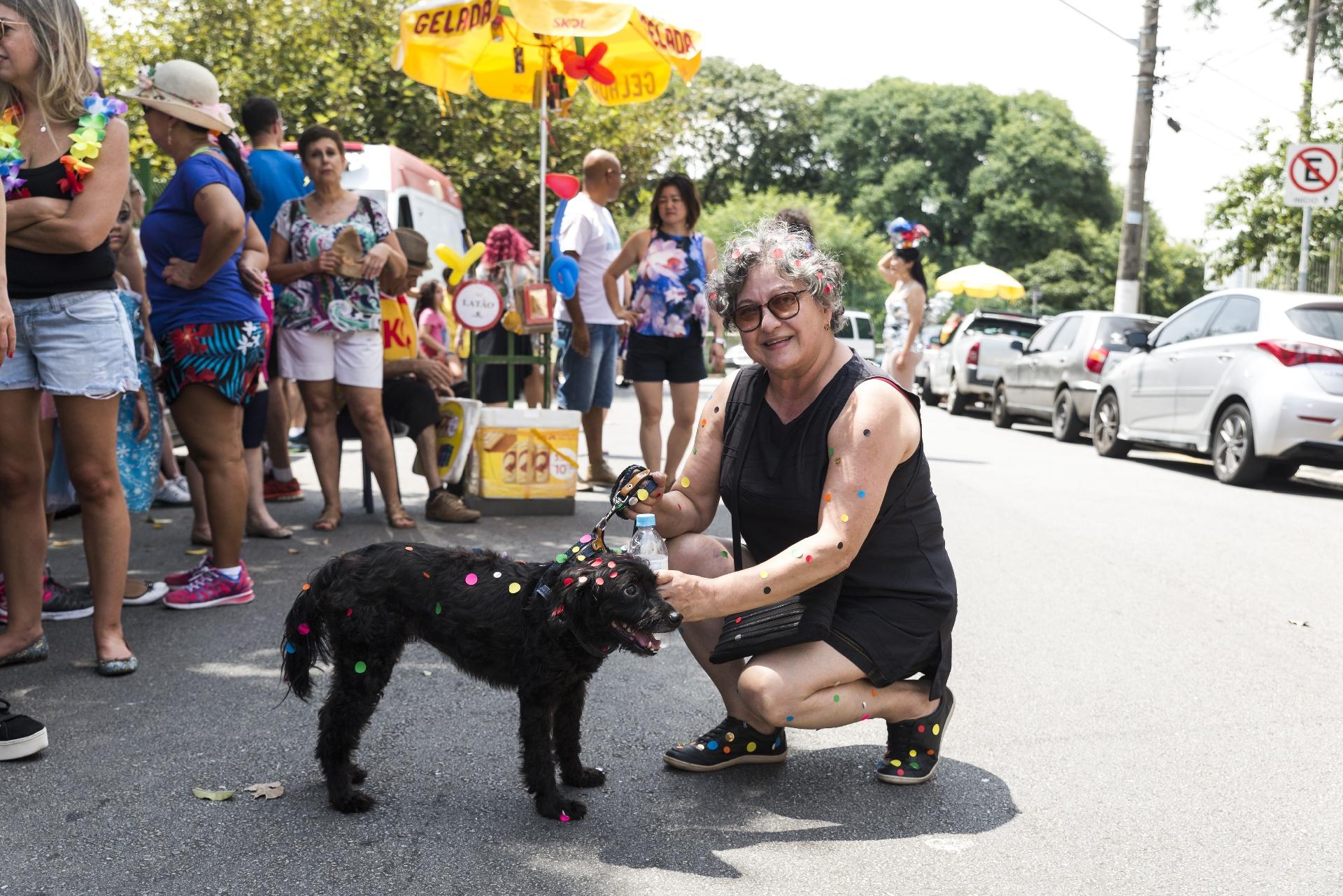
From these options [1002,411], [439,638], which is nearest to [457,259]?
[439,638]

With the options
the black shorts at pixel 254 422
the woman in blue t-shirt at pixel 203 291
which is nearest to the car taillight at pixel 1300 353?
→ the black shorts at pixel 254 422

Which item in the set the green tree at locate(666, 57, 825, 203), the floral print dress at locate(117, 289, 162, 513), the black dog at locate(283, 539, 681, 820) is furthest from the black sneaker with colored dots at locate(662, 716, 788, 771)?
the green tree at locate(666, 57, 825, 203)

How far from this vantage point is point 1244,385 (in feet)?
32.1

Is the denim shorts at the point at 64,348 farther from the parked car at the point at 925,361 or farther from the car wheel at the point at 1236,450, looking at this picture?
the parked car at the point at 925,361

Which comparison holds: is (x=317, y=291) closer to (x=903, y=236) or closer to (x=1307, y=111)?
(x=903, y=236)

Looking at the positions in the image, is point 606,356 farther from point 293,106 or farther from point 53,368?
point 293,106

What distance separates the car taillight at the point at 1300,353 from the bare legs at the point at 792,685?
24.5 ft

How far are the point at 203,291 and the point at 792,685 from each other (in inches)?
120

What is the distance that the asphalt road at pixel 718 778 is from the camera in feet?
9.30

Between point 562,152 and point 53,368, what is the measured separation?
1992 centimetres

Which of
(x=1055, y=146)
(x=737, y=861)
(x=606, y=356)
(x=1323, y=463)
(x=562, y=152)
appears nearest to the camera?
(x=737, y=861)

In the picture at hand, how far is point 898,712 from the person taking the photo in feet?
11.1

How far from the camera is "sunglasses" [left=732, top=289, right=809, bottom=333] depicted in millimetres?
3193

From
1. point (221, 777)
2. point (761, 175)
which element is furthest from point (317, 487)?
point (761, 175)
